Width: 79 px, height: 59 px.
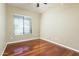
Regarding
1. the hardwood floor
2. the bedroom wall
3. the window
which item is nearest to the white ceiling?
the bedroom wall

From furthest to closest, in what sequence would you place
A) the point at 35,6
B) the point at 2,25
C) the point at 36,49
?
1. the point at 36,49
2. the point at 35,6
3. the point at 2,25

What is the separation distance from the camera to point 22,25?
173 centimetres

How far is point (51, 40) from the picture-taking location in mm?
1850

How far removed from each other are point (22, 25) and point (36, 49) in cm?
63

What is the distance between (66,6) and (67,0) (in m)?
0.30

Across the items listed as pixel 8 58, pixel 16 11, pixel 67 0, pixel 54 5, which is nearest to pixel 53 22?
pixel 54 5

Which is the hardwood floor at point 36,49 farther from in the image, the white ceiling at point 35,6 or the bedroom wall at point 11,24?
the white ceiling at point 35,6

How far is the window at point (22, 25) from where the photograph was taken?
1.70m

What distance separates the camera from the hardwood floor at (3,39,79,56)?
5.57 feet

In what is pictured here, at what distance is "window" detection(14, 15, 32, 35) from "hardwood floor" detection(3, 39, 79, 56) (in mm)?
250

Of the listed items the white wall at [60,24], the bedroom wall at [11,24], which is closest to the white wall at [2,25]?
the bedroom wall at [11,24]

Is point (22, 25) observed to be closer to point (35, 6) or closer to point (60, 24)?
point (35, 6)

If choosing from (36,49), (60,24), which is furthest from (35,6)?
(36,49)

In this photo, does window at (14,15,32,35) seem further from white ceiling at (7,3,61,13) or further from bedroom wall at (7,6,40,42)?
white ceiling at (7,3,61,13)
